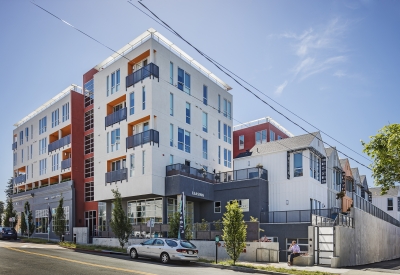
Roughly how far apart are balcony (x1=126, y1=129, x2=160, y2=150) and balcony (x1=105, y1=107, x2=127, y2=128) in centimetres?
240

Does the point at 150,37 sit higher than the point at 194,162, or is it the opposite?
the point at 150,37

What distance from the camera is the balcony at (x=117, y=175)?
1401 inches

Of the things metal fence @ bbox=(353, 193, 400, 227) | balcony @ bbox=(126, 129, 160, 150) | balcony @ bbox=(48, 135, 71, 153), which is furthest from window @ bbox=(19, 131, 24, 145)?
metal fence @ bbox=(353, 193, 400, 227)

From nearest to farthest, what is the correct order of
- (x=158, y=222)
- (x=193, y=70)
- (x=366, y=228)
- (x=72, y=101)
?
(x=366, y=228) < (x=158, y=222) < (x=193, y=70) < (x=72, y=101)

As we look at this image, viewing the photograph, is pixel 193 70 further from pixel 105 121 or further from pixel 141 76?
pixel 105 121

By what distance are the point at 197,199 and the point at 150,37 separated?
14.7 m

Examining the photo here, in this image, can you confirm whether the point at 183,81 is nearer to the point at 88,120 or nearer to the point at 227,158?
the point at 227,158

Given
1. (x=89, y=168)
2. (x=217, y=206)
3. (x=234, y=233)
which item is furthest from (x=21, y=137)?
(x=234, y=233)

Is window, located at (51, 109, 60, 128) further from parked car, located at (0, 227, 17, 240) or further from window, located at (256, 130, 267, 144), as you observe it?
window, located at (256, 130, 267, 144)

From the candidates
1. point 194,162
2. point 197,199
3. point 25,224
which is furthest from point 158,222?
point 25,224

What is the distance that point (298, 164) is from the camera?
35.7 metres

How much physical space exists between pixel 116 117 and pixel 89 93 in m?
10.3

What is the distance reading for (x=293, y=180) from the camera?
35438 millimetres

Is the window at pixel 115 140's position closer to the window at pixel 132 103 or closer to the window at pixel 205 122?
the window at pixel 132 103
